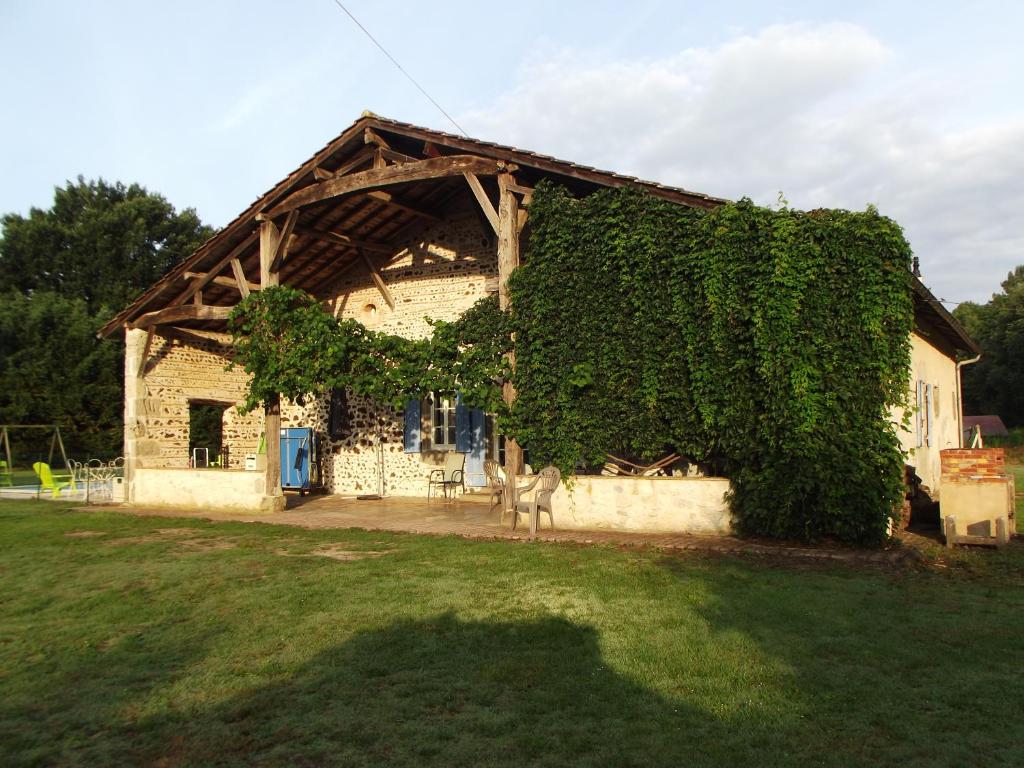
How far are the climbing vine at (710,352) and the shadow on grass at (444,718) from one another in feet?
13.4

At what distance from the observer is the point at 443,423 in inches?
510

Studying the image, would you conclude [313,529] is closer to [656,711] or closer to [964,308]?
[656,711]

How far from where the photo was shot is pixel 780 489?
24.4 feet

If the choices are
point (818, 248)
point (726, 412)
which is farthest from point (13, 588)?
point (818, 248)

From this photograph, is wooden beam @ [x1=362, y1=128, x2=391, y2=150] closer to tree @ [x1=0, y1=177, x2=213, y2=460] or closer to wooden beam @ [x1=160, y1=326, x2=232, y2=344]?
wooden beam @ [x1=160, y1=326, x2=232, y2=344]

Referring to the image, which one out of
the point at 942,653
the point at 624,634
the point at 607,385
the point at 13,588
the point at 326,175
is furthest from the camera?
the point at 326,175

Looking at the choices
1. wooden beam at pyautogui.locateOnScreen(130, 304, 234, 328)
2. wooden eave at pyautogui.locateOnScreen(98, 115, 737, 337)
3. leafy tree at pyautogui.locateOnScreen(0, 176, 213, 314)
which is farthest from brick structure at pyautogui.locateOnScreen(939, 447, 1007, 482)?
leafy tree at pyautogui.locateOnScreen(0, 176, 213, 314)

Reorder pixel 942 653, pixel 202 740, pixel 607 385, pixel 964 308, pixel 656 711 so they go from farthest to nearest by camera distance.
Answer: pixel 964 308 < pixel 607 385 < pixel 942 653 < pixel 656 711 < pixel 202 740

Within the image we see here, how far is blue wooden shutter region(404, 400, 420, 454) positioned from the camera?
1298 cm

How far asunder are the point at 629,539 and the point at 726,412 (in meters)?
1.66

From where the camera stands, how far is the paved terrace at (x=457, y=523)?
23.2 ft

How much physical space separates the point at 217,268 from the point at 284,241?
161cm

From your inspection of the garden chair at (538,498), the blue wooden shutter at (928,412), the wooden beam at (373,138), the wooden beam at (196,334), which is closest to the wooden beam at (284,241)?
the wooden beam at (373,138)

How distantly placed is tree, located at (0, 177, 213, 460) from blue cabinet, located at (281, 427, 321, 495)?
41.1 feet
